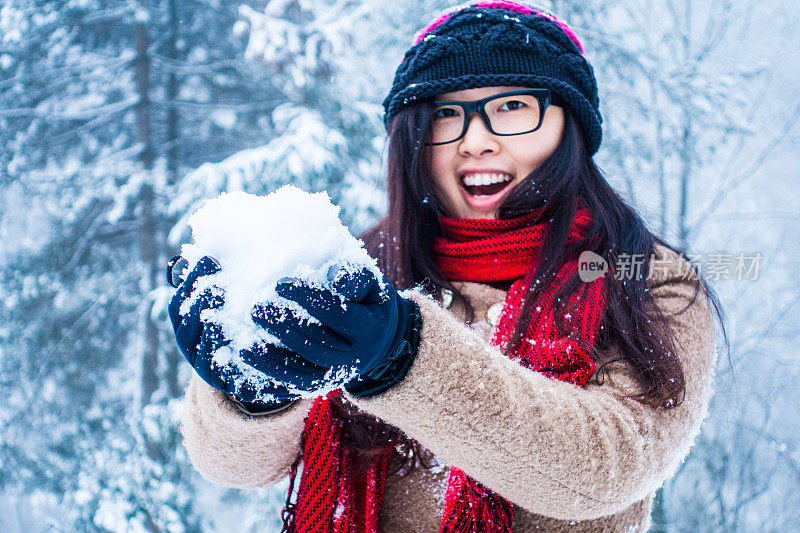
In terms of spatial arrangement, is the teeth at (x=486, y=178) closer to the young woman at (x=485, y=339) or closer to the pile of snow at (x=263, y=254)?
the young woman at (x=485, y=339)

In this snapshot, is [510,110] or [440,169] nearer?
[510,110]

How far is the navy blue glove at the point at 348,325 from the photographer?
788 millimetres

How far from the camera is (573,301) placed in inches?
51.3

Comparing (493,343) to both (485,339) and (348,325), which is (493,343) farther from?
(348,325)

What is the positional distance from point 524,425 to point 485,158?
0.83 metres

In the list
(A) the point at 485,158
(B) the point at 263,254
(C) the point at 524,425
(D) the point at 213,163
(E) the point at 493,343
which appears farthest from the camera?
(D) the point at 213,163

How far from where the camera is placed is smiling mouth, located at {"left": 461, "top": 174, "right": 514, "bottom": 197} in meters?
1.59

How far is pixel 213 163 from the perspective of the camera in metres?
4.64

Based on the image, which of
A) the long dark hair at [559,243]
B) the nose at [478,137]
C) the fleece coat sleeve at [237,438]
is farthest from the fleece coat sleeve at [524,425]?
the nose at [478,137]

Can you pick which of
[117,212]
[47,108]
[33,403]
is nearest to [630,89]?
[117,212]

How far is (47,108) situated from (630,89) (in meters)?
5.29

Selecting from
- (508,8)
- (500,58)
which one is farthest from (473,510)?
(508,8)

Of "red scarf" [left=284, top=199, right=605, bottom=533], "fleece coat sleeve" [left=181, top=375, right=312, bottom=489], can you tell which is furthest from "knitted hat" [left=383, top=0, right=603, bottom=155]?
"fleece coat sleeve" [left=181, top=375, right=312, bottom=489]

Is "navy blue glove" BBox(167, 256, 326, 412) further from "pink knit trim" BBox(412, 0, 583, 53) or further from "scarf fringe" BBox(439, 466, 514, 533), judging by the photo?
"pink knit trim" BBox(412, 0, 583, 53)
